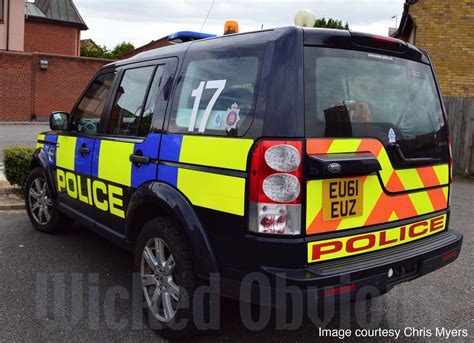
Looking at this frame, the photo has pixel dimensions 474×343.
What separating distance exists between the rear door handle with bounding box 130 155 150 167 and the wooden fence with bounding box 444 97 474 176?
917 centimetres

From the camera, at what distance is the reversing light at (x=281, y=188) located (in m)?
2.31

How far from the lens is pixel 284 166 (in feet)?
7.55

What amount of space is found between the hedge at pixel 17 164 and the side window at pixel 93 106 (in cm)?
244

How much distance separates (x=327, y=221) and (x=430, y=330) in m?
1.38

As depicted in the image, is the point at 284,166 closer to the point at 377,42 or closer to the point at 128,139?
the point at 377,42

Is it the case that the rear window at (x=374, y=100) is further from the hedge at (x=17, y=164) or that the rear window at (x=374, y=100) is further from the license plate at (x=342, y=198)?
the hedge at (x=17, y=164)

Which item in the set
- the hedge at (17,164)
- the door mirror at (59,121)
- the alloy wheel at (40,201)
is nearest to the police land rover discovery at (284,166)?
the door mirror at (59,121)

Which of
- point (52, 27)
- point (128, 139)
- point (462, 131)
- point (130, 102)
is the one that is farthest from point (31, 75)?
point (128, 139)

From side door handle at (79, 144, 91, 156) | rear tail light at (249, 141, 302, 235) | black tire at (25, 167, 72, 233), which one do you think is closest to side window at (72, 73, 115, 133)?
side door handle at (79, 144, 91, 156)

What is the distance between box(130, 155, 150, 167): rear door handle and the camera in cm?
306

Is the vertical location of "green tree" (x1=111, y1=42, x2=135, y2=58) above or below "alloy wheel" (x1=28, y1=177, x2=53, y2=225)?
above

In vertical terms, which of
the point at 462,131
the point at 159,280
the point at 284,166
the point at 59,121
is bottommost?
the point at 159,280

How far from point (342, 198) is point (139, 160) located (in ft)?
4.53

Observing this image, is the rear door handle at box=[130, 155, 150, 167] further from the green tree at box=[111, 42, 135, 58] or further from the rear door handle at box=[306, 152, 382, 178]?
the green tree at box=[111, 42, 135, 58]
